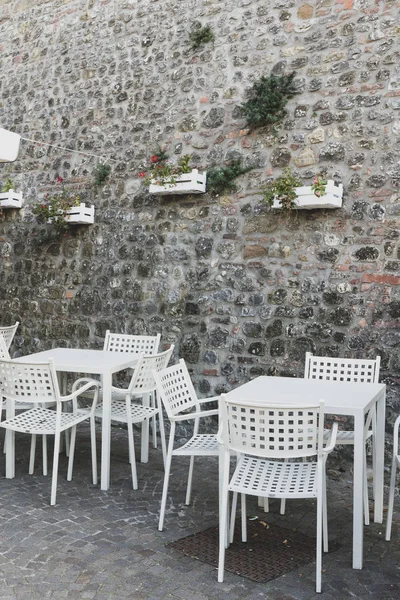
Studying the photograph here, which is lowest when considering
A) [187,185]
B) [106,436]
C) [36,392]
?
[106,436]

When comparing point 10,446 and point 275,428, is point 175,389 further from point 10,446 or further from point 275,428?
point 10,446

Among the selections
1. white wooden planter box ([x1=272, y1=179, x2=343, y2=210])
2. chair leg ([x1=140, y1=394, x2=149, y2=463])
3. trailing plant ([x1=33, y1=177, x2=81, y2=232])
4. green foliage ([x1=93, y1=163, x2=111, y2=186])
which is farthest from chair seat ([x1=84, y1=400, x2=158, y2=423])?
green foliage ([x1=93, y1=163, x2=111, y2=186])

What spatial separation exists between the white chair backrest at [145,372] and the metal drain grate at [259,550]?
1.21m

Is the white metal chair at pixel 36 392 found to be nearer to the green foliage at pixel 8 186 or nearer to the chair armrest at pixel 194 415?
the chair armrest at pixel 194 415

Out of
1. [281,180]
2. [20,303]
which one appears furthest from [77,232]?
[281,180]

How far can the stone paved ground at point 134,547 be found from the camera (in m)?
2.94

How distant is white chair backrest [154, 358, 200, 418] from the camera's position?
374 centimetres

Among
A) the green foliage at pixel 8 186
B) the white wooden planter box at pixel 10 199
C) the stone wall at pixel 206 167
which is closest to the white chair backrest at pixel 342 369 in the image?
the stone wall at pixel 206 167

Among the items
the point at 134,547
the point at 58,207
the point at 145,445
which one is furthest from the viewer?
the point at 58,207

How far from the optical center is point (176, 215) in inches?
232

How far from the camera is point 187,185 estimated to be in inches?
221

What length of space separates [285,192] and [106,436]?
2316mm

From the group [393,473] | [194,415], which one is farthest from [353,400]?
[194,415]

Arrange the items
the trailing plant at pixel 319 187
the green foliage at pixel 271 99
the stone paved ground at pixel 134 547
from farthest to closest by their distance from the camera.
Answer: the green foliage at pixel 271 99 < the trailing plant at pixel 319 187 < the stone paved ground at pixel 134 547
